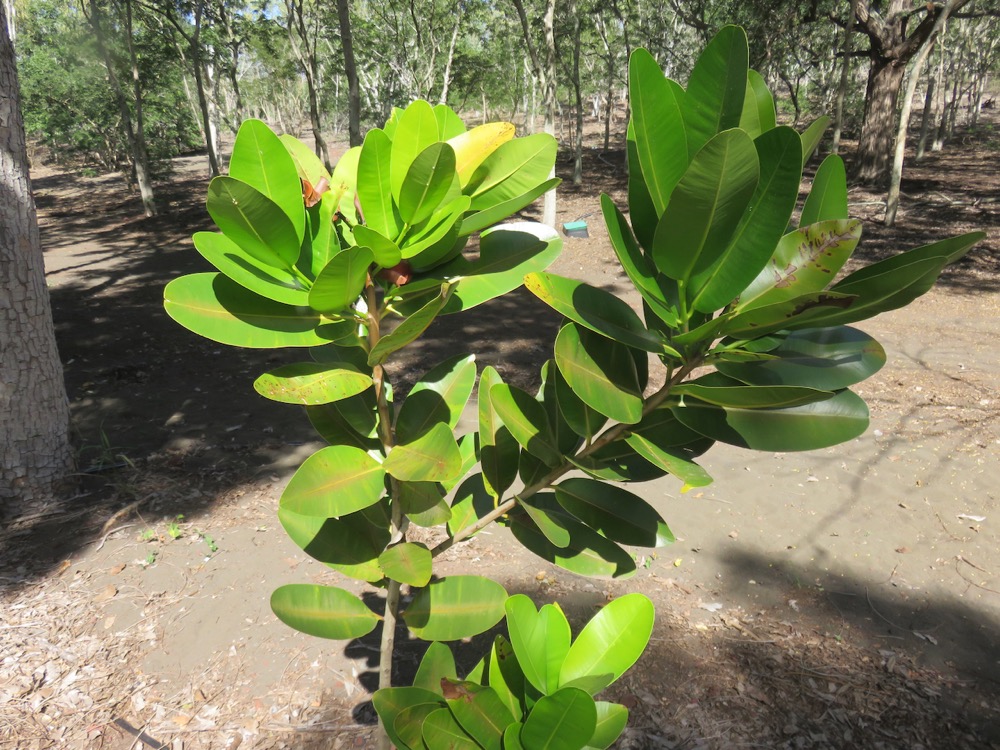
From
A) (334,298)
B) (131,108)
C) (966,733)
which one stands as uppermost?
(131,108)

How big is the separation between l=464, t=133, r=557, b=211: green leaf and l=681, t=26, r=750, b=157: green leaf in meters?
0.19

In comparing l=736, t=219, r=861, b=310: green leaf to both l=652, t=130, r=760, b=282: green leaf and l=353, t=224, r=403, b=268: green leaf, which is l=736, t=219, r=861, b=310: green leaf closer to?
l=652, t=130, r=760, b=282: green leaf

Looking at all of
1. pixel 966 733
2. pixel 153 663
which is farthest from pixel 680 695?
pixel 153 663

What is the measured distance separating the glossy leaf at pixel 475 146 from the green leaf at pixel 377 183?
0.08m

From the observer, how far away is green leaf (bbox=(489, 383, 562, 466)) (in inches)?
35.4

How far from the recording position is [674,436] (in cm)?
86

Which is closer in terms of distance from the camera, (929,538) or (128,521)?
(128,521)

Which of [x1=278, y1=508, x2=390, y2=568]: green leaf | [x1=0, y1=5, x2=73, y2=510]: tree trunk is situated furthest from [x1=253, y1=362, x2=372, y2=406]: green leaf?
[x1=0, y1=5, x2=73, y2=510]: tree trunk

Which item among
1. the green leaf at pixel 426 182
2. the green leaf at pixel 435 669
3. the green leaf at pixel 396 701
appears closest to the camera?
the green leaf at pixel 426 182

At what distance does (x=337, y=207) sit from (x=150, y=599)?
105 inches

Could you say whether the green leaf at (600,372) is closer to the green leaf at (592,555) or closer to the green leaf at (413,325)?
the green leaf at (413,325)

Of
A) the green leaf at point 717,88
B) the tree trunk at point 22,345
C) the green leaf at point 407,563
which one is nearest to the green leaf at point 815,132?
the green leaf at point 717,88

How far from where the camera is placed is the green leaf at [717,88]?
658 mm

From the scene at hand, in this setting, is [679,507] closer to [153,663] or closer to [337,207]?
[153,663]
